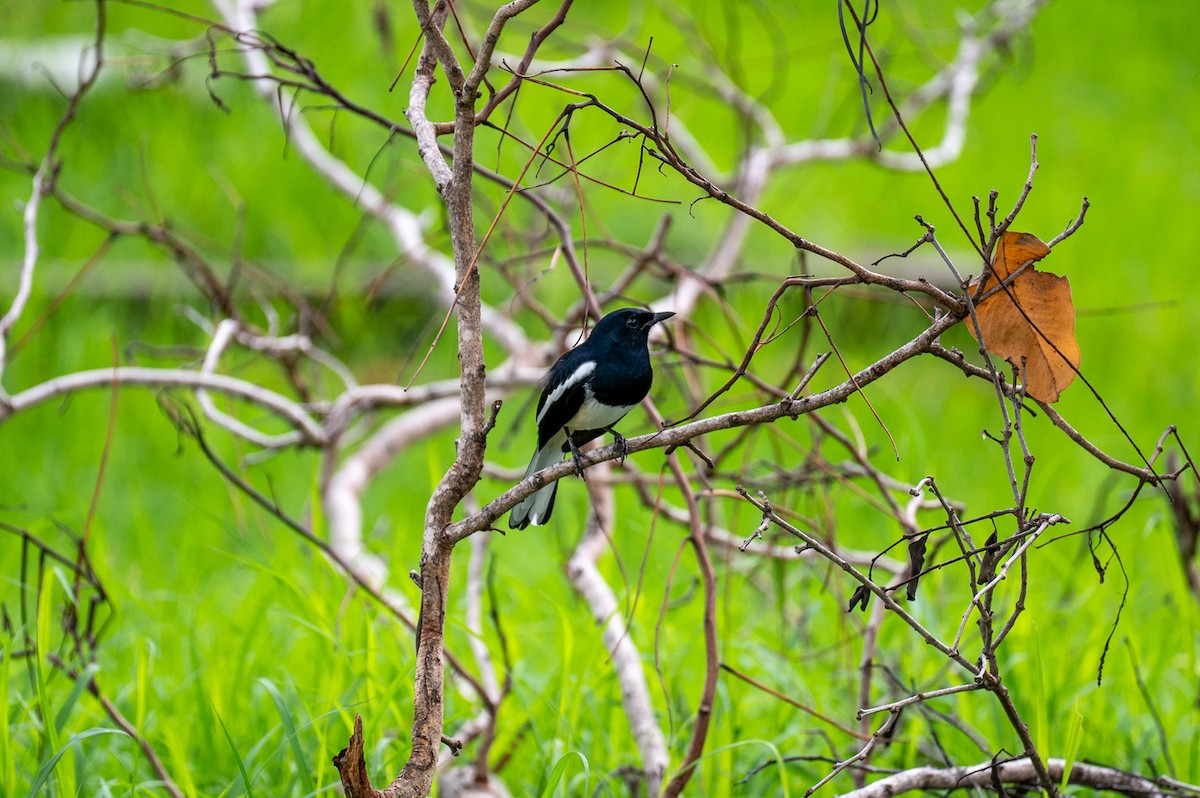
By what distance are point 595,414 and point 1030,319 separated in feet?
3.80

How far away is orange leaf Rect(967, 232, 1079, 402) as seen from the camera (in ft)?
4.68

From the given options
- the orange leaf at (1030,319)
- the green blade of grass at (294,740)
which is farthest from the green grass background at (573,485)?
the orange leaf at (1030,319)

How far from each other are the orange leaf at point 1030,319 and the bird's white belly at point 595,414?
998mm

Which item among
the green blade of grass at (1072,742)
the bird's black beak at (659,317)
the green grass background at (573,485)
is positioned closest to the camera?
the green blade of grass at (1072,742)

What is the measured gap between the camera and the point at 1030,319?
1435mm

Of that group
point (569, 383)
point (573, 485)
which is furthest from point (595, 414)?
point (573, 485)

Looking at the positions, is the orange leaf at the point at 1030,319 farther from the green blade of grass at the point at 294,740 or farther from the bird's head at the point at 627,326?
the green blade of grass at the point at 294,740

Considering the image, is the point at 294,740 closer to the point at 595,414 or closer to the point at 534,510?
the point at 534,510

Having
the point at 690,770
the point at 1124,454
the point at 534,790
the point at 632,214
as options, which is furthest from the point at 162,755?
the point at 632,214

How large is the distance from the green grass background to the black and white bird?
1.09 feet

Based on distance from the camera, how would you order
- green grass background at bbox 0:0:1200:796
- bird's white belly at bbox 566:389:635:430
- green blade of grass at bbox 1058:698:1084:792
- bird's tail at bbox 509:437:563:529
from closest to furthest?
green blade of grass at bbox 1058:698:1084:792 → bird's tail at bbox 509:437:563:529 → bird's white belly at bbox 566:389:635:430 → green grass background at bbox 0:0:1200:796

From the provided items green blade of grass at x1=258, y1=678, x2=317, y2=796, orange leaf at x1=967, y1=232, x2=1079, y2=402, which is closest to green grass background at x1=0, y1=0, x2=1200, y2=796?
green blade of grass at x1=258, y1=678, x2=317, y2=796

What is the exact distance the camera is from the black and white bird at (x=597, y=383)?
91.2 inches

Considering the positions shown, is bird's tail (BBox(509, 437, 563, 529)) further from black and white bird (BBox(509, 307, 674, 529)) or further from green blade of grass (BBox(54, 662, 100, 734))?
green blade of grass (BBox(54, 662, 100, 734))
